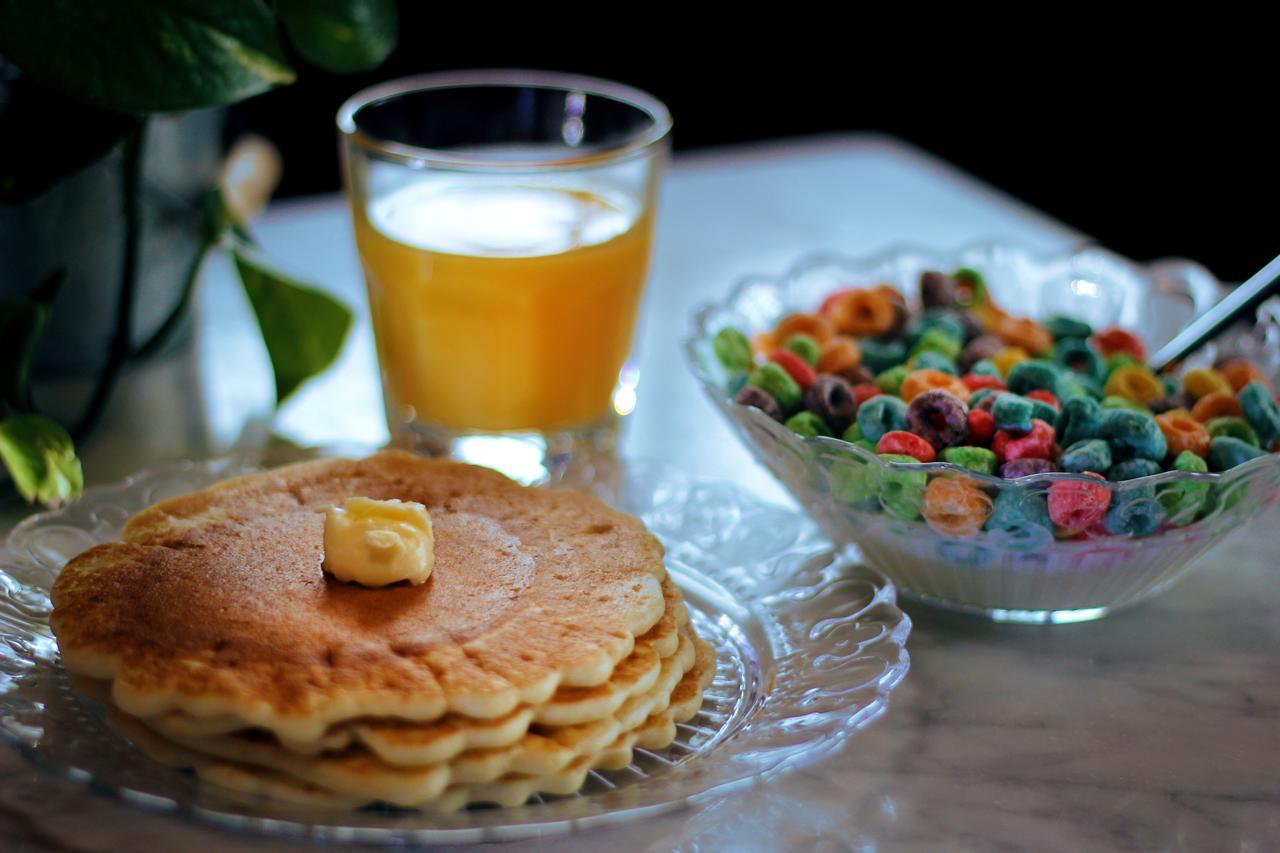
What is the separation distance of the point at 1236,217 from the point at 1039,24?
2.16 ft

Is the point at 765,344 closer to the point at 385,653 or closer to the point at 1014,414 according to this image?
the point at 1014,414

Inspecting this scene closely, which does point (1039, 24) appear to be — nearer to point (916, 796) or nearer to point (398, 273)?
point (398, 273)

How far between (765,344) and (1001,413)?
0.86 ft

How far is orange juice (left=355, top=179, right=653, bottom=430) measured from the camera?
108cm

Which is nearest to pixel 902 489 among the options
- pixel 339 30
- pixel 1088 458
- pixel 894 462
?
pixel 894 462

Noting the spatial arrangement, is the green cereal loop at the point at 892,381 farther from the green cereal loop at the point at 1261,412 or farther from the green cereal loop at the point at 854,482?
the green cereal loop at the point at 1261,412

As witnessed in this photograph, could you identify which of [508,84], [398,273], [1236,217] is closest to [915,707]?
[398,273]

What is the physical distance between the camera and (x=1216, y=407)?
3.15 feet

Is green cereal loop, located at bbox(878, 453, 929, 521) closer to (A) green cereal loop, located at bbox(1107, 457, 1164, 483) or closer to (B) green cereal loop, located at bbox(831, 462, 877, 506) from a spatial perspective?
(B) green cereal loop, located at bbox(831, 462, 877, 506)

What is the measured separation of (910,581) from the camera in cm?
93

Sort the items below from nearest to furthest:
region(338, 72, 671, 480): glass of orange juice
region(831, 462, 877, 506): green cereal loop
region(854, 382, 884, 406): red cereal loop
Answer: region(831, 462, 877, 506): green cereal loop → region(854, 382, 884, 406): red cereal loop → region(338, 72, 671, 480): glass of orange juice

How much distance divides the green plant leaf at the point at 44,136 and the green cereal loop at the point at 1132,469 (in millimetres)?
731

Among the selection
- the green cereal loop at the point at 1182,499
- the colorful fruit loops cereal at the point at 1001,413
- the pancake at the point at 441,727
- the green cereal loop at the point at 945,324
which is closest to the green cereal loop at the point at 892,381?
the colorful fruit loops cereal at the point at 1001,413

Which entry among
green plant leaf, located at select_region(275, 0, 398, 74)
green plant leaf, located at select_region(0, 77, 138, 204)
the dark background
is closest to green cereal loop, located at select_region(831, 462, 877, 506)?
green plant leaf, located at select_region(275, 0, 398, 74)
